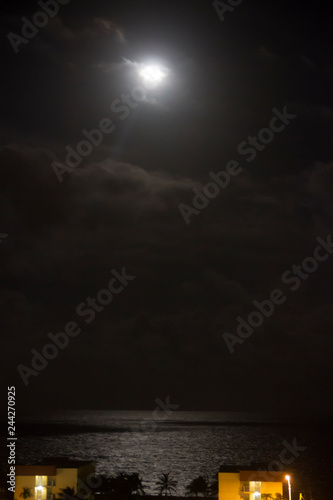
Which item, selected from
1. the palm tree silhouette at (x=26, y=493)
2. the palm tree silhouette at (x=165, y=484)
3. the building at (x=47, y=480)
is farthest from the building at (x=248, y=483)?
the palm tree silhouette at (x=165, y=484)

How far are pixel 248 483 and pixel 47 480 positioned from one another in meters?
13.4

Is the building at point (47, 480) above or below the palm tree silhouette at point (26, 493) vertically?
above

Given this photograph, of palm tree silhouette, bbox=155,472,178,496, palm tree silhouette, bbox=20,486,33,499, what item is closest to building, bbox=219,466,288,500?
palm tree silhouette, bbox=20,486,33,499

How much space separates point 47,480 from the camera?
39625 millimetres

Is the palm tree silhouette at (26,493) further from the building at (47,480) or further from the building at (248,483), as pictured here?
the building at (248,483)

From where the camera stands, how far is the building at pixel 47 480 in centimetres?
3922

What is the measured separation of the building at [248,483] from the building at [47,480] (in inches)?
369

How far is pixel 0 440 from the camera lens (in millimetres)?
156250

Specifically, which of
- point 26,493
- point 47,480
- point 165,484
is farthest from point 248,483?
point 165,484

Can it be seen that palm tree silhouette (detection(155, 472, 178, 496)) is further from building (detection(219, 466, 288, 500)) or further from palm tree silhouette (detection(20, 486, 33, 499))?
palm tree silhouette (detection(20, 486, 33, 499))

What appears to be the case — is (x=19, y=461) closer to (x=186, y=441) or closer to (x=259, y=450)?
(x=259, y=450)

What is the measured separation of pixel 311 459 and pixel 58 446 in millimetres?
62632

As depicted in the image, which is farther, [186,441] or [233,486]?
[186,441]

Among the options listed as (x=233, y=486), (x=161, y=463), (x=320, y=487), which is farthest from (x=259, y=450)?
(x=233, y=486)
